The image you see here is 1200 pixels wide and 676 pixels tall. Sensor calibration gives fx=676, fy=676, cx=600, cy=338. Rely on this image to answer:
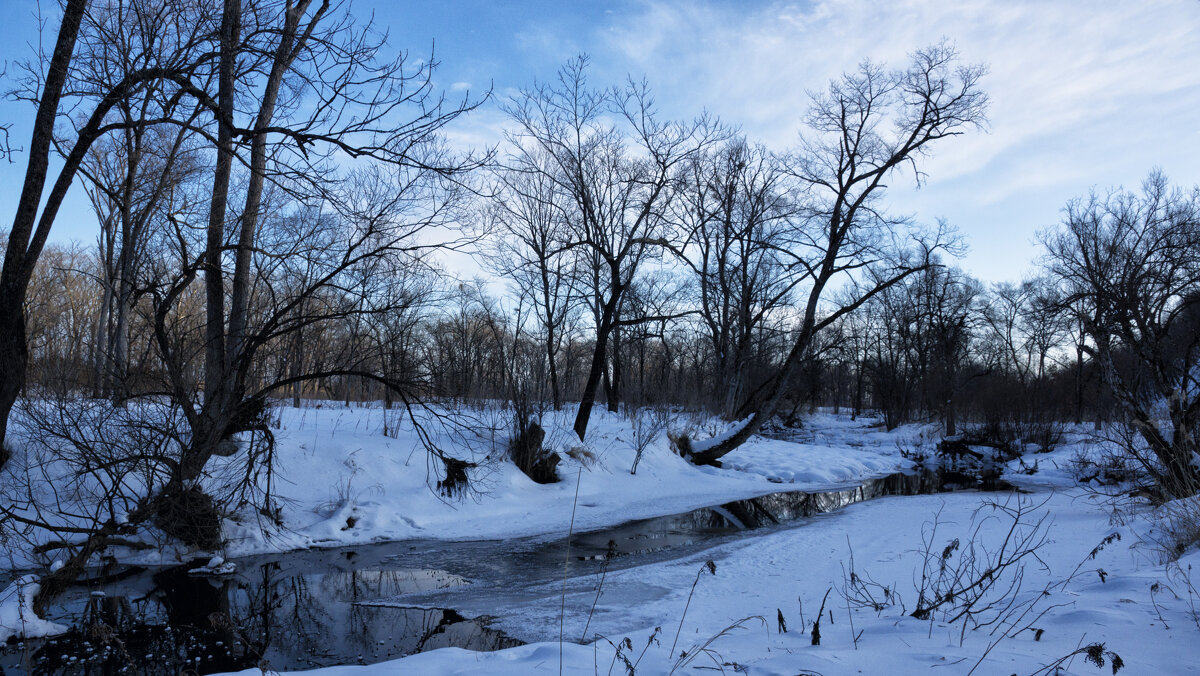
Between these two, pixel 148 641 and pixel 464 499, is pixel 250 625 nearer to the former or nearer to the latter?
pixel 148 641

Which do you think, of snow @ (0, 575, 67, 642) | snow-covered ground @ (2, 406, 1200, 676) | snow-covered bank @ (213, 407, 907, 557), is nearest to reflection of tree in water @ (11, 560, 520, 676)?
snow @ (0, 575, 67, 642)

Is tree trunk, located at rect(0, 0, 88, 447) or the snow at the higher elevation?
tree trunk, located at rect(0, 0, 88, 447)

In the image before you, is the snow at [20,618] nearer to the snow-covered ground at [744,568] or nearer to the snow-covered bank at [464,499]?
the snow-covered ground at [744,568]

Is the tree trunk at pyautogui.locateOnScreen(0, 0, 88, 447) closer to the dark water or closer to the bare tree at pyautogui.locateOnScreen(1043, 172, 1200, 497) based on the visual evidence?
the dark water

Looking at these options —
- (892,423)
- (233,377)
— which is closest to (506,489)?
(233,377)

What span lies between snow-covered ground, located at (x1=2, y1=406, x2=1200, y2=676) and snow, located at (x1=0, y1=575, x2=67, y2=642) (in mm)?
2474

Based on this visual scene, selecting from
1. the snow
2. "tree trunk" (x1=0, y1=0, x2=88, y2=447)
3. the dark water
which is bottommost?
the dark water

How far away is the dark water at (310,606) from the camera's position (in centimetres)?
525

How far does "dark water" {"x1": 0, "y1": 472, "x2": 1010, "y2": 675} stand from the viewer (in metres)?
5.25

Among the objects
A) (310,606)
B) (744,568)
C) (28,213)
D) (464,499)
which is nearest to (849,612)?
(744,568)

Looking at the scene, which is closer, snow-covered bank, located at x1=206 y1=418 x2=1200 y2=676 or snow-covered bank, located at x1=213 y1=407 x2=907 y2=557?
snow-covered bank, located at x1=206 y1=418 x2=1200 y2=676

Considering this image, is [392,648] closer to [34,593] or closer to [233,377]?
[34,593]

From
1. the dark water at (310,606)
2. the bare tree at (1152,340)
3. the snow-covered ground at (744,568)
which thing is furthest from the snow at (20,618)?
the bare tree at (1152,340)

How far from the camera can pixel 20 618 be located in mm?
5539
